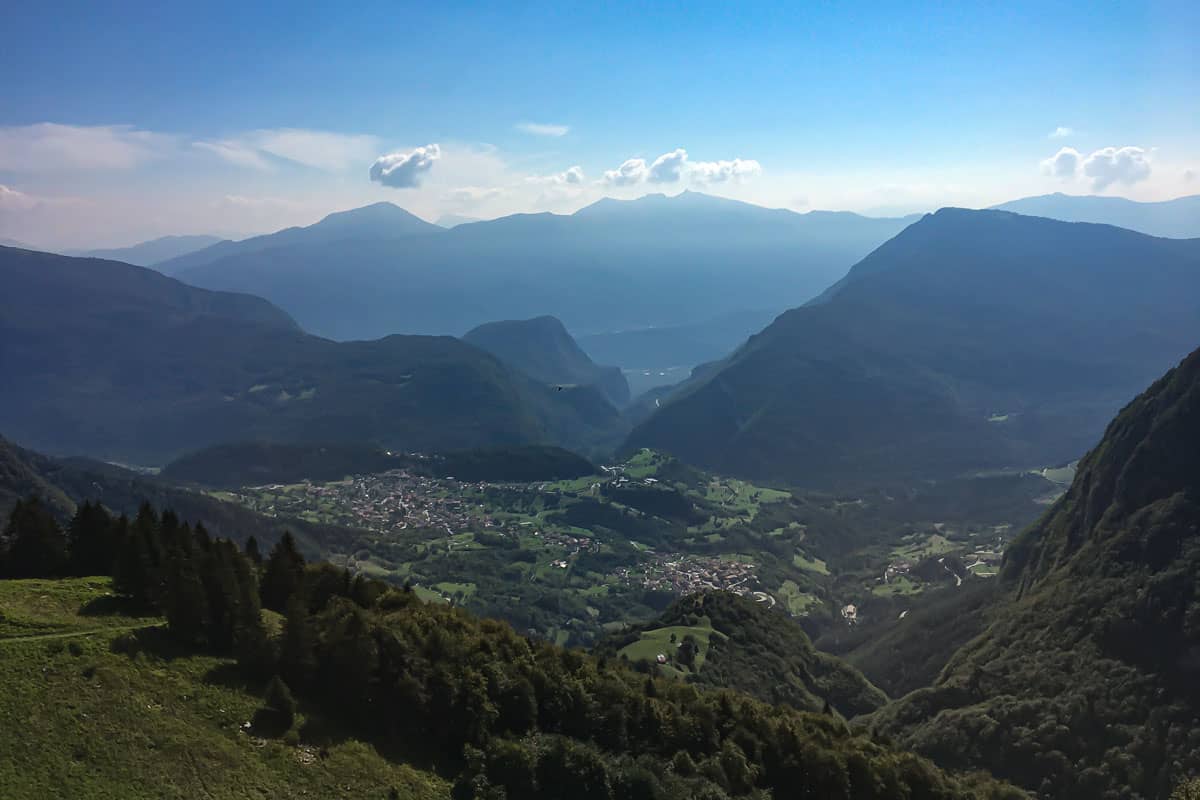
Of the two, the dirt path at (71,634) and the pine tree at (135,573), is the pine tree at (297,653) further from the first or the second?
the pine tree at (135,573)

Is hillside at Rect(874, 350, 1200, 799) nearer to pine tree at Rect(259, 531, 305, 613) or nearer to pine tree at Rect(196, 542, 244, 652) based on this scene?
pine tree at Rect(259, 531, 305, 613)

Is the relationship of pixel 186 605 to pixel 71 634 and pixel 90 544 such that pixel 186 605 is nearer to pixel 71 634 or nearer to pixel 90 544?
pixel 71 634

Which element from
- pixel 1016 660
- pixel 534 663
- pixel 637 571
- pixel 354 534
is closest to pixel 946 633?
pixel 1016 660

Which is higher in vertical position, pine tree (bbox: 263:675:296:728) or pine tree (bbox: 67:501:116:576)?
pine tree (bbox: 67:501:116:576)

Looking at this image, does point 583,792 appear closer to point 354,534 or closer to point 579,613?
point 579,613

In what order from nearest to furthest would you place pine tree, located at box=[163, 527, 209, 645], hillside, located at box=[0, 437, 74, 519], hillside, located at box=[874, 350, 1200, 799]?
pine tree, located at box=[163, 527, 209, 645] < hillside, located at box=[874, 350, 1200, 799] < hillside, located at box=[0, 437, 74, 519]

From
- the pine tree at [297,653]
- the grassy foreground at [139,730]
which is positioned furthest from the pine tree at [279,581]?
the pine tree at [297,653]

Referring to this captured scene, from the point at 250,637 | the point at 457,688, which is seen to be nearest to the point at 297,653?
the point at 250,637

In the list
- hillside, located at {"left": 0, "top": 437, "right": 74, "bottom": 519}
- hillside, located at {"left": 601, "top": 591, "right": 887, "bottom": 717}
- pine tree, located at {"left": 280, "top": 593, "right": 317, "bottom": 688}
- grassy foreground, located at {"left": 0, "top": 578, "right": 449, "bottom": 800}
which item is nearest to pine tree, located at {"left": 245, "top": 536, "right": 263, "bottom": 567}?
grassy foreground, located at {"left": 0, "top": 578, "right": 449, "bottom": 800}
